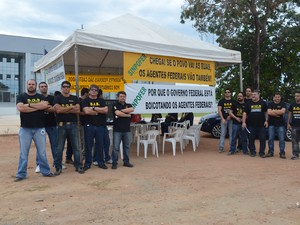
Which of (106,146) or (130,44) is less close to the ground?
(130,44)

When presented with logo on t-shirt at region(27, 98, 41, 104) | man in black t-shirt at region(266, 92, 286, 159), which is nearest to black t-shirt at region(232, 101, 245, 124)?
man in black t-shirt at region(266, 92, 286, 159)

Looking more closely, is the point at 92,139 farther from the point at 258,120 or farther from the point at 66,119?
the point at 258,120

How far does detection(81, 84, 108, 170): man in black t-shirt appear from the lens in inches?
267

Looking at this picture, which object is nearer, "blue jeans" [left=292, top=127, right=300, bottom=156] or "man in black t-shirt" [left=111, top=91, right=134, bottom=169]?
"man in black t-shirt" [left=111, top=91, right=134, bottom=169]

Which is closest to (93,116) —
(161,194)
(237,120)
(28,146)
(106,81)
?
(28,146)

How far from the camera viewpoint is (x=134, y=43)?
8.05 meters

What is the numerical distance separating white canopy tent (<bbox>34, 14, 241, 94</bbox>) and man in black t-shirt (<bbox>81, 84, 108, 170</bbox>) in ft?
2.42

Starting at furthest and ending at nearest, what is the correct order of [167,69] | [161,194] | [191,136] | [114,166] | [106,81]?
[106,81] → [191,136] → [167,69] → [114,166] → [161,194]

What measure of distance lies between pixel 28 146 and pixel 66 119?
0.85 m

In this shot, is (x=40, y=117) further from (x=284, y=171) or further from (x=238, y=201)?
(x=284, y=171)

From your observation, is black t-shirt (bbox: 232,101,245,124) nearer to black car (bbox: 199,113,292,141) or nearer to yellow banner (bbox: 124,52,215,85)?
yellow banner (bbox: 124,52,215,85)

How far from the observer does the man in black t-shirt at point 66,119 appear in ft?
21.0

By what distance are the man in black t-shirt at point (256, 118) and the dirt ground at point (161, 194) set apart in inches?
35.8

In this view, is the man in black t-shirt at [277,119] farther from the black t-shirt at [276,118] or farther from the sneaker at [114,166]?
the sneaker at [114,166]
